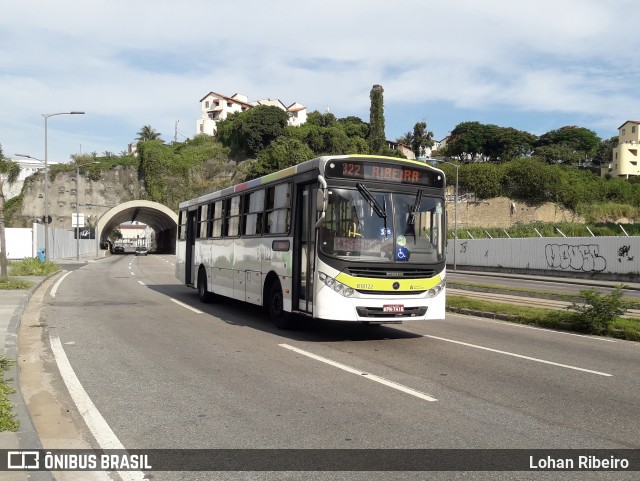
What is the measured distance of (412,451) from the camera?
5.44 meters

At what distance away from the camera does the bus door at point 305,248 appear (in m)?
11.1

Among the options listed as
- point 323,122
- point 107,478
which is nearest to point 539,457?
point 107,478

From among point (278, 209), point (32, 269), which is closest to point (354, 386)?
point (278, 209)

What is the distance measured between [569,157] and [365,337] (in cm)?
10199

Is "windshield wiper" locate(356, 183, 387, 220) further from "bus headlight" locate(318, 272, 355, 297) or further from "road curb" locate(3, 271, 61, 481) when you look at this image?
"road curb" locate(3, 271, 61, 481)

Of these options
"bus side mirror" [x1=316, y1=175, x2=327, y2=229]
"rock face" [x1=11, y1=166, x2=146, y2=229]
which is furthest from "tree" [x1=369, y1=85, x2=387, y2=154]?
"bus side mirror" [x1=316, y1=175, x2=327, y2=229]

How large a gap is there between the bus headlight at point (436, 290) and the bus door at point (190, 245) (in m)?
10.3

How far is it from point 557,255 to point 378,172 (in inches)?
1226

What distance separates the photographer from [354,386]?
7797mm

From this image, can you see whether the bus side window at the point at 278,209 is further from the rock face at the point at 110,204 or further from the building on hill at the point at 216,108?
the building on hill at the point at 216,108

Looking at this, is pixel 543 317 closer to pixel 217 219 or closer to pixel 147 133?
pixel 217 219

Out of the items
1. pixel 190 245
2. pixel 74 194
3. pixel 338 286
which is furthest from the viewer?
pixel 74 194

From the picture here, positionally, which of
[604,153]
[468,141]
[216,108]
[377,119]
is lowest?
[604,153]

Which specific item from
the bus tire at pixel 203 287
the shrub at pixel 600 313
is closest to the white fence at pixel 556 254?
the shrub at pixel 600 313
